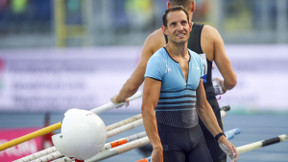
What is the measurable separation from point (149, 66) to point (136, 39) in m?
13.5

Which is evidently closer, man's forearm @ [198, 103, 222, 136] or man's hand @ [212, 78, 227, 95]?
man's forearm @ [198, 103, 222, 136]

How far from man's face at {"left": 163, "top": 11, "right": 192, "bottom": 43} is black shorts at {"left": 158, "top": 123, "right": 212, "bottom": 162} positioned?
54cm

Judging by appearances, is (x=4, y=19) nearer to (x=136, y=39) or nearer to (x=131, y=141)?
(x=136, y=39)

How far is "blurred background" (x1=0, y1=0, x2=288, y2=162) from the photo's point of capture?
1191 cm

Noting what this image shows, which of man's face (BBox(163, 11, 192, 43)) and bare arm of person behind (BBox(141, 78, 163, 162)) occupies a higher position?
man's face (BBox(163, 11, 192, 43))

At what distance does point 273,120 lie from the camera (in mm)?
12117

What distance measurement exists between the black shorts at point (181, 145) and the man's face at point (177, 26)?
0.54 metres

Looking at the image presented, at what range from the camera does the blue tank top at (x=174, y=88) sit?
3285 mm

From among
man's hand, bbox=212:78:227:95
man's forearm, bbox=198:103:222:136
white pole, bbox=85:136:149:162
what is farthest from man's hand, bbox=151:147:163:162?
man's hand, bbox=212:78:227:95

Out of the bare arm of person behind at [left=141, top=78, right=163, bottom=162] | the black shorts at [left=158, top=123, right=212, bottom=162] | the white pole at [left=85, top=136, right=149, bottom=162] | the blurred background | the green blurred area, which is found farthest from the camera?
the green blurred area

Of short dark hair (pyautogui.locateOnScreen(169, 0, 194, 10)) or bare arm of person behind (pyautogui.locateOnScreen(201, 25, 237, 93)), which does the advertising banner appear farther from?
short dark hair (pyautogui.locateOnScreen(169, 0, 194, 10))

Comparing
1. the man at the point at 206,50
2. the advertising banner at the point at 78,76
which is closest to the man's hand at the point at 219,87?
the man at the point at 206,50

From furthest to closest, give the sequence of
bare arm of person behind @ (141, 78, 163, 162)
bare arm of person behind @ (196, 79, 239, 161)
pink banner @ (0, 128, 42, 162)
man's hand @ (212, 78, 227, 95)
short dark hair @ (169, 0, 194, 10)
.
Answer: pink banner @ (0, 128, 42, 162) → man's hand @ (212, 78, 227, 95) → short dark hair @ (169, 0, 194, 10) → bare arm of person behind @ (196, 79, 239, 161) → bare arm of person behind @ (141, 78, 163, 162)

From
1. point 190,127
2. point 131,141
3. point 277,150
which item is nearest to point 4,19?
point 277,150
